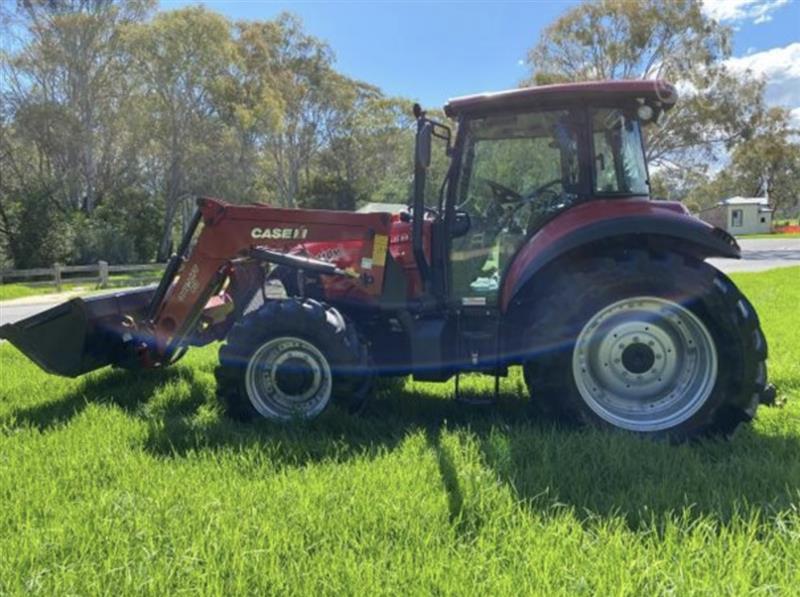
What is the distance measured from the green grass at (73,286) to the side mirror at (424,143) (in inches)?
705

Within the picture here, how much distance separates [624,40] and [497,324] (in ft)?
100

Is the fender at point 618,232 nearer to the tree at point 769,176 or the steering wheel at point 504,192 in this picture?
the steering wheel at point 504,192

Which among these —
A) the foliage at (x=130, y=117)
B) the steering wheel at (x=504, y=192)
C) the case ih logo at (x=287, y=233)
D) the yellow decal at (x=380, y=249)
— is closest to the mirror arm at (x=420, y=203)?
the yellow decal at (x=380, y=249)

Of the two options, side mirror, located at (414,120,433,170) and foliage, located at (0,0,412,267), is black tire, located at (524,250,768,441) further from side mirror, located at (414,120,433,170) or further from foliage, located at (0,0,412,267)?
foliage, located at (0,0,412,267)

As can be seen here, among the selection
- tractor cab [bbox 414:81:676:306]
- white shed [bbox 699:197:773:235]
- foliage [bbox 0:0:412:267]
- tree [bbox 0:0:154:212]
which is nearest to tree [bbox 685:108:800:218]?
white shed [bbox 699:197:773:235]

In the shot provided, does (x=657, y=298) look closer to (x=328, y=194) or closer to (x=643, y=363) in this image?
(x=643, y=363)

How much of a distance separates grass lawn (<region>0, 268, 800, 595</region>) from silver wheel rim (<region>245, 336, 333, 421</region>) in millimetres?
208

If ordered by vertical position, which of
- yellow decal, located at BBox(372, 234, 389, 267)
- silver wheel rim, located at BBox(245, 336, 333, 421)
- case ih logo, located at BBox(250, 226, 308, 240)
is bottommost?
silver wheel rim, located at BBox(245, 336, 333, 421)

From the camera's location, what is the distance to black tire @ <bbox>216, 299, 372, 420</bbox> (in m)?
4.41

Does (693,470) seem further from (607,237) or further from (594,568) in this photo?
(607,237)

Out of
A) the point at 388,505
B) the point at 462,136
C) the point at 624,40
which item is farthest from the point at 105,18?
the point at 388,505

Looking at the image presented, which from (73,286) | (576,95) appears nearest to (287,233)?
(576,95)

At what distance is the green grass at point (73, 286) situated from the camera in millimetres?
19547

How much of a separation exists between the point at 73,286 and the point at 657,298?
2238cm
